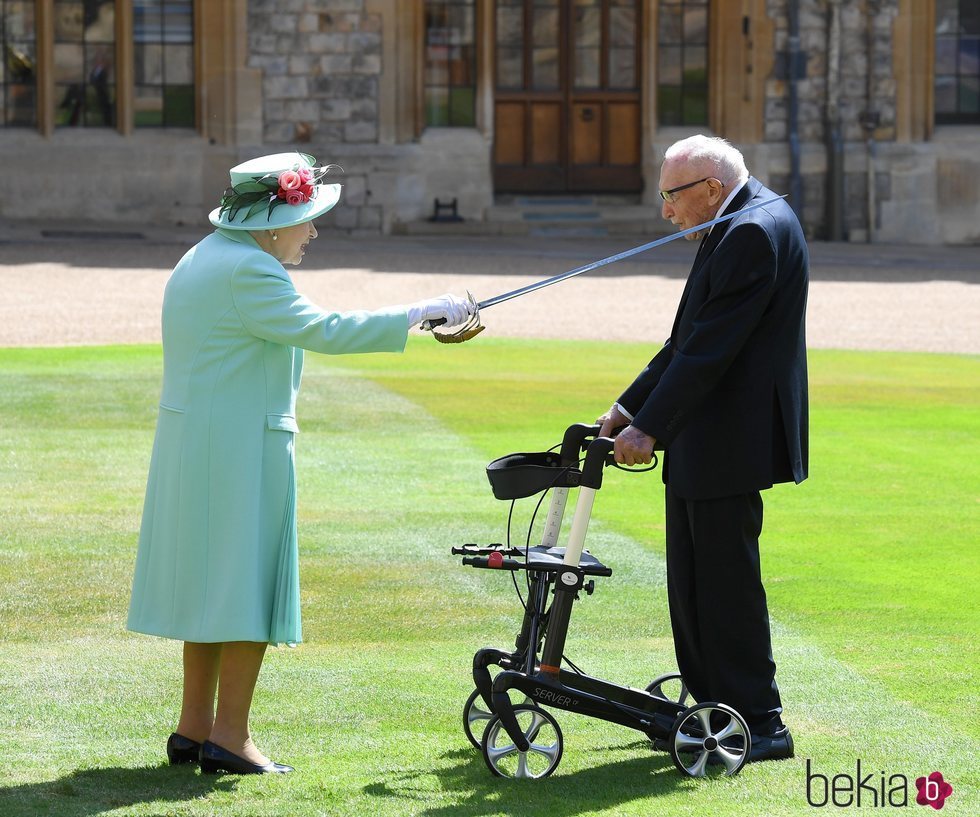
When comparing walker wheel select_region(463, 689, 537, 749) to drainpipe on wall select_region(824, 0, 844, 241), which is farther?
drainpipe on wall select_region(824, 0, 844, 241)

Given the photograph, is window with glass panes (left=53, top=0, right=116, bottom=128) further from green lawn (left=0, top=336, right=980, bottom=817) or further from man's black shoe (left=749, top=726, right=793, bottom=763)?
man's black shoe (left=749, top=726, right=793, bottom=763)

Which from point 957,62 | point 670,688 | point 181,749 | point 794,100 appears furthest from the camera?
point 957,62

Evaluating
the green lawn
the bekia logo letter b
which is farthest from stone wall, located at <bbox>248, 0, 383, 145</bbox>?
the bekia logo letter b

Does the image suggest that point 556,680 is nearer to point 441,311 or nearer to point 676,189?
point 441,311

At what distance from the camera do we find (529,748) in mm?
4262

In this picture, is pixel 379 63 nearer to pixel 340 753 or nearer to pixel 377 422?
pixel 377 422

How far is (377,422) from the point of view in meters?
10.4

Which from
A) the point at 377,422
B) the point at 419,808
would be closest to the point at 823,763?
the point at 419,808

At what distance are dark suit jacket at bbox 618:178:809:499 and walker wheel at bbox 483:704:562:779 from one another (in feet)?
2.28

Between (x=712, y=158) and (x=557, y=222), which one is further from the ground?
(x=712, y=158)

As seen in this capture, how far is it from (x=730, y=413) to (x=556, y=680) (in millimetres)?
817

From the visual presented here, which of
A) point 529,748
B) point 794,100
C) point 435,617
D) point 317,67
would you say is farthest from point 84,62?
point 529,748

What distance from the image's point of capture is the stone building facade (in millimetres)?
22328

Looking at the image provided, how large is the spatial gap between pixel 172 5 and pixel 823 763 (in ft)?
65.3
